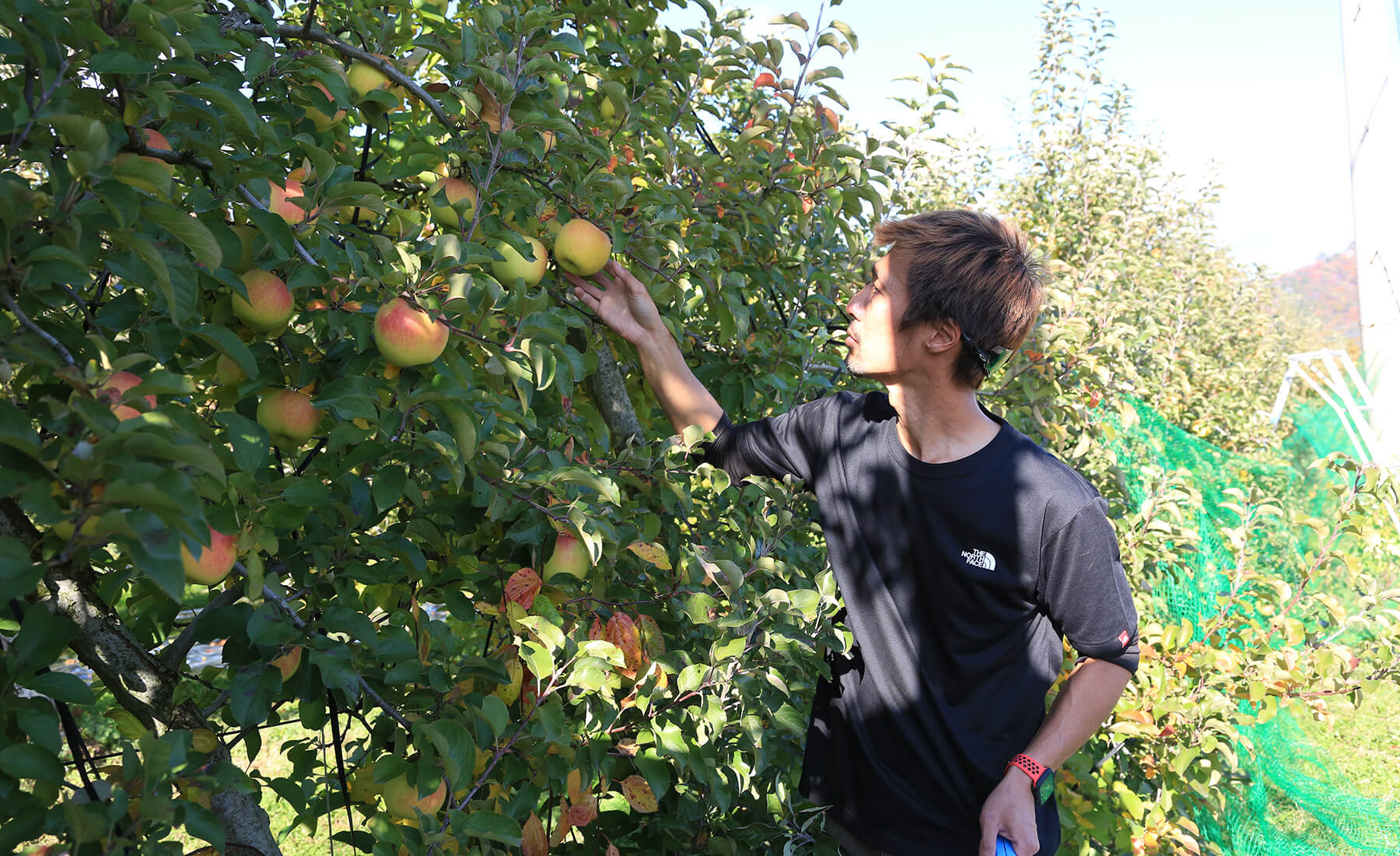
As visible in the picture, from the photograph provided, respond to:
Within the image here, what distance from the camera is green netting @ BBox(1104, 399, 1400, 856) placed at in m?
3.41

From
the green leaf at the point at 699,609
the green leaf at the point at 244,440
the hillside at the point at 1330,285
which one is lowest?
the green leaf at the point at 699,609

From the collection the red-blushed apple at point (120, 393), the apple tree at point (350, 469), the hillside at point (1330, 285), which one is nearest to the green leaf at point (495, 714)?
the apple tree at point (350, 469)

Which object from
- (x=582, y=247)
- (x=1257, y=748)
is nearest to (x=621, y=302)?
(x=582, y=247)

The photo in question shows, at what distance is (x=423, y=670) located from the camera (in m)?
1.31

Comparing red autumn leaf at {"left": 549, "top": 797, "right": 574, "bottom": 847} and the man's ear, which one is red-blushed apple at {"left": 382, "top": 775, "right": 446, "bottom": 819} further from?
the man's ear

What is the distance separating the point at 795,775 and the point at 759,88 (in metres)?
1.96

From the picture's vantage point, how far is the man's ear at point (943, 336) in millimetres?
1805

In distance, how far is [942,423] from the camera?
1.86 m

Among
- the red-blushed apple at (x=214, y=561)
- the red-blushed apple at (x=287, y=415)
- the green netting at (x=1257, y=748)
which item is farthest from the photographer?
the green netting at (x=1257, y=748)

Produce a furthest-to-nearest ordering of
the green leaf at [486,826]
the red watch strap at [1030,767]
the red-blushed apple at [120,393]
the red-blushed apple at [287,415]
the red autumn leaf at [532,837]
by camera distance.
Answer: the red watch strap at [1030,767] → the red autumn leaf at [532,837] → the red-blushed apple at [287,415] → the green leaf at [486,826] → the red-blushed apple at [120,393]

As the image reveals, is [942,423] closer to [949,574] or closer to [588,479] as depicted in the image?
[949,574]

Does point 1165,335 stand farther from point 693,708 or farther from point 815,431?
point 693,708


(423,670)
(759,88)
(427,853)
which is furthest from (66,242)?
(759,88)

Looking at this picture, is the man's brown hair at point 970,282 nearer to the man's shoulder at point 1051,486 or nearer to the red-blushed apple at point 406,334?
the man's shoulder at point 1051,486
